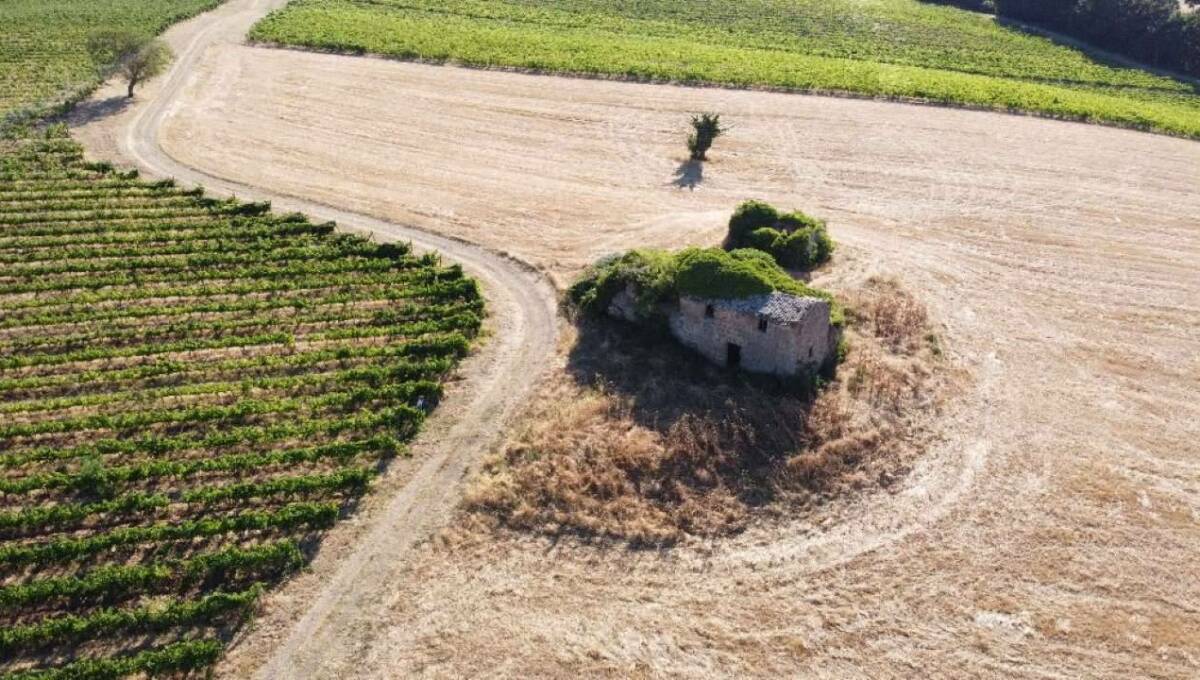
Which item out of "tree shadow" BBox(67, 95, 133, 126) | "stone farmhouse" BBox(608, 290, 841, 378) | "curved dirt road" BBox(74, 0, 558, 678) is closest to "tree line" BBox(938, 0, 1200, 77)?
"stone farmhouse" BBox(608, 290, 841, 378)

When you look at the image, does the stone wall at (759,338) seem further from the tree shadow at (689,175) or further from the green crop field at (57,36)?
the green crop field at (57,36)

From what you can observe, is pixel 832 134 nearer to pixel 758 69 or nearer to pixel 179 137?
pixel 758 69

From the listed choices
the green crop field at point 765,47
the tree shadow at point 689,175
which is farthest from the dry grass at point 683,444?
the green crop field at point 765,47

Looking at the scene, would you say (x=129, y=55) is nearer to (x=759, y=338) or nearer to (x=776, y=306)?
(x=759, y=338)

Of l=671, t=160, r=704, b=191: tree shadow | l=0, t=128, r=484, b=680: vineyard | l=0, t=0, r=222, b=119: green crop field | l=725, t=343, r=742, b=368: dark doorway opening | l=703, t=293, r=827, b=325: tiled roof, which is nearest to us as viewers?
l=0, t=128, r=484, b=680: vineyard

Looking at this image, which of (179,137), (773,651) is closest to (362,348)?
(773,651)

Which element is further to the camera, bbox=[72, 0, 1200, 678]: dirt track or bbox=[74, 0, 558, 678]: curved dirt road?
bbox=[74, 0, 558, 678]: curved dirt road

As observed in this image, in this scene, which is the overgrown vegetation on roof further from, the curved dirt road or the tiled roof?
the curved dirt road
